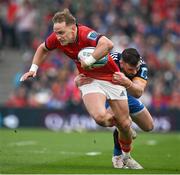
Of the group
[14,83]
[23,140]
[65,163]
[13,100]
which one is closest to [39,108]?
[13,100]

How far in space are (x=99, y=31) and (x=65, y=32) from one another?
602 inches

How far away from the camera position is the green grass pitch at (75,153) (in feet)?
40.9

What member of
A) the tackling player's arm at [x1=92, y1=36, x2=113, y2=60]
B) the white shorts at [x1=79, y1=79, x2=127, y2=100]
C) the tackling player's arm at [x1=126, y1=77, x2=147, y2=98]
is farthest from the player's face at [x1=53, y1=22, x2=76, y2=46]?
the tackling player's arm at [x1=126, y1=77, x2=147, y2=98]

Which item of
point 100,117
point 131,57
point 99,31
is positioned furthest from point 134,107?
point 99,31

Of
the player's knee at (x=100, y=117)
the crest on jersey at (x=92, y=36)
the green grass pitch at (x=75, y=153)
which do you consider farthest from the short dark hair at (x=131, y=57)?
the green grass pitch at (x=75, y=153)

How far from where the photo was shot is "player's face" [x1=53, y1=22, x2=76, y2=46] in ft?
41.2

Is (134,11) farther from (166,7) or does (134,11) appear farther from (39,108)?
(39,108)

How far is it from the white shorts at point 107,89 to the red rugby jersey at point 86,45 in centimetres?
9

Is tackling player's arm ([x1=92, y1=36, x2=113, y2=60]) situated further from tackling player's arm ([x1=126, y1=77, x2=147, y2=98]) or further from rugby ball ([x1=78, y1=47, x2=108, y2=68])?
tackling player's arm ([x1=126, y1=77, x2=147, y2=98])

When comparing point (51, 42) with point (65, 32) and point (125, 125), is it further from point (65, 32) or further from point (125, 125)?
point (125, 125)

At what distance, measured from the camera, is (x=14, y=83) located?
94.3ft

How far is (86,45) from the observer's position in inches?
498

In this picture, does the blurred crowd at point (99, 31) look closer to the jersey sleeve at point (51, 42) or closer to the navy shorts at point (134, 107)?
the navy shorts at point (134, 107)

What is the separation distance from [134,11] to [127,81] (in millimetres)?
16455
